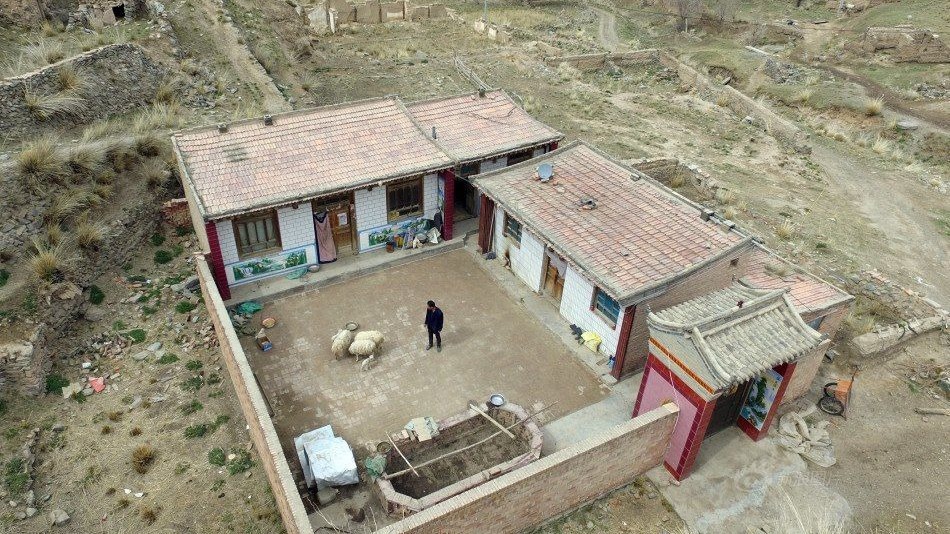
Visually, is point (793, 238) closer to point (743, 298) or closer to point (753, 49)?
point (743, 298)

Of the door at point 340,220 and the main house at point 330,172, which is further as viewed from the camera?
the door at point 340,220

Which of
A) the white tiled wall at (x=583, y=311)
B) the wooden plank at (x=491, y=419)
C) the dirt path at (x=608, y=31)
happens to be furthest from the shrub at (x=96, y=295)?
the dirt path at (x=608, y=31)

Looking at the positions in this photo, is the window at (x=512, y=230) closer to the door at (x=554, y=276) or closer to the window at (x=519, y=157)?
the door at (x=554, y=276)

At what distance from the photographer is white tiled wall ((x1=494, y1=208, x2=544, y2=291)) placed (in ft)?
55.8

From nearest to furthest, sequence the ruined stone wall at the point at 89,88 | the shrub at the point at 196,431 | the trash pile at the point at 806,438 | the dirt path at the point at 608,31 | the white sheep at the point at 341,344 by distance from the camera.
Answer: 1. the shrub at the point at 196,431
2. the trash pile at the point at 806,438
3. the white sheep at the point at 341,344
4. the ruined stone wall at the point at 89,88
5. the dirt path at the point at 608,31

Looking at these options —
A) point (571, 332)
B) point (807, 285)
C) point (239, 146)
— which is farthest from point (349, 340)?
point (807, 285)

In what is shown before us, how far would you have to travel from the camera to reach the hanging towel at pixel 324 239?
57.0ft

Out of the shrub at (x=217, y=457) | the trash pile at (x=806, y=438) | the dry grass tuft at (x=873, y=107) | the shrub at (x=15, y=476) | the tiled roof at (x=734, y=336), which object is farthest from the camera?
the dry grass tuft at (x=873, y=107)

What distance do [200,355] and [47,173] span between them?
23.3 ft

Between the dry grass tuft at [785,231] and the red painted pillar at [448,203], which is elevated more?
the red painted pillar at [448,203]

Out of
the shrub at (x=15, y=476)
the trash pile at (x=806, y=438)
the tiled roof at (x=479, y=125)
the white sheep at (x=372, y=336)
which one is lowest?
the trash pile at (x=806, y=438)

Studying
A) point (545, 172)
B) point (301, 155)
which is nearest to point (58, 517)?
point (301, 155)

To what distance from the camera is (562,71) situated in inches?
1443

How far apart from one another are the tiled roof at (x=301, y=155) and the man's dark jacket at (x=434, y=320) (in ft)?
15.2
